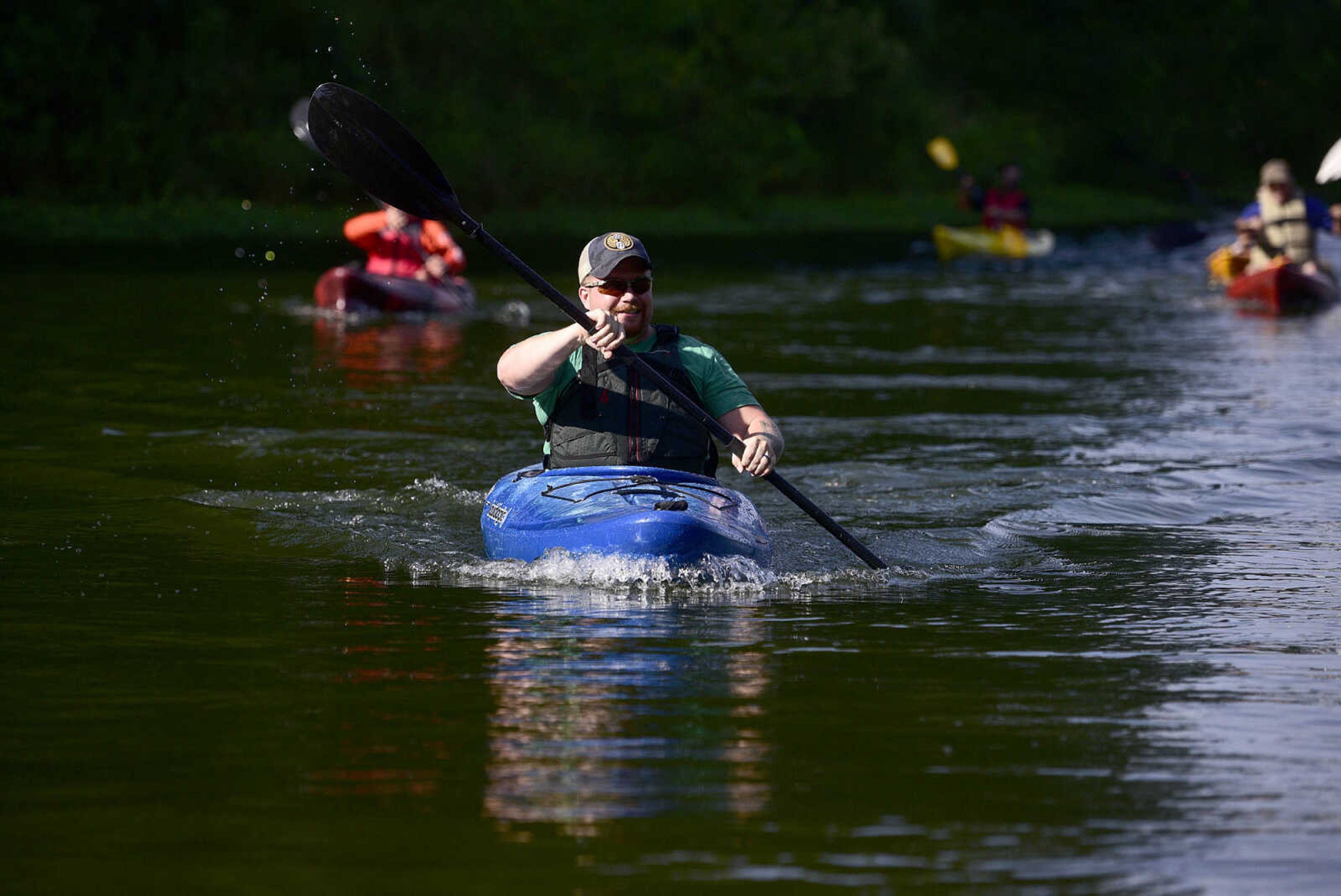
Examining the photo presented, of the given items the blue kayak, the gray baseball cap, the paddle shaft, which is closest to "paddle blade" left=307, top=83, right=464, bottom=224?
the paddle shaft

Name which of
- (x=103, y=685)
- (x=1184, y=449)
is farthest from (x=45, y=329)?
(x=103, y=685)

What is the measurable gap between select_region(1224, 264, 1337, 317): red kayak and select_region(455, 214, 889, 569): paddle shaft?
13.5 m

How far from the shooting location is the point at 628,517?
20.7 feet

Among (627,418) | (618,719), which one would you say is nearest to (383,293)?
(627,418)

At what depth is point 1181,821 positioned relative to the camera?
3852 mm

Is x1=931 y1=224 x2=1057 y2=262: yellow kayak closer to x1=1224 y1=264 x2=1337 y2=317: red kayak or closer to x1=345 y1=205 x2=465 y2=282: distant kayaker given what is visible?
x1=1224 y1=264 x2=1337 y2=317: red kayak

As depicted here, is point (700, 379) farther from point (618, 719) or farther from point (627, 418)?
point (618, 719)

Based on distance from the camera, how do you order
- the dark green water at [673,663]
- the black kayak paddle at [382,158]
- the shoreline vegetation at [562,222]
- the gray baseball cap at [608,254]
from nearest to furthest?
the dark green water at [673,663]
the gray baseball cap at [608,254]
the black kayak paddle at [382,158]
the shoreline vegetation at [562,222]

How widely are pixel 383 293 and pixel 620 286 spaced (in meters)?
11.8

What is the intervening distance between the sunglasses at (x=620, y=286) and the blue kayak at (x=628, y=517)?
61 centimetres

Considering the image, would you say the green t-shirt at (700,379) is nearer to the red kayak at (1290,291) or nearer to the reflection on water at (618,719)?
the reflection on water at (618,719)

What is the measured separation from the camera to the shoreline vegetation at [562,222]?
28422mm

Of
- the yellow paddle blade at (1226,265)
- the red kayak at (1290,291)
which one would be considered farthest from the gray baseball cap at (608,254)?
the yellow paddle blade at (1226,265)

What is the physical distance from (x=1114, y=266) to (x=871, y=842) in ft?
82.6
